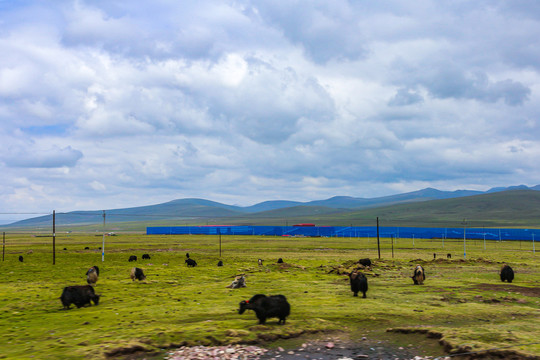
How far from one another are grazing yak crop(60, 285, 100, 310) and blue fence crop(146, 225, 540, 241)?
81.9 metres

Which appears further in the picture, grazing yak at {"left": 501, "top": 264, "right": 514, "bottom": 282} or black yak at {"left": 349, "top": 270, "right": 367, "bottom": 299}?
grazing yak at {"left": 501, "top": 264, "right": 514, "bottom": 282}

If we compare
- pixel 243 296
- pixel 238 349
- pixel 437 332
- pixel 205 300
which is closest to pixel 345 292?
pixel 243 296

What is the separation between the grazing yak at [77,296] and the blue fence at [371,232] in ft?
269

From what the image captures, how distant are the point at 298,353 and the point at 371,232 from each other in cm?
12611

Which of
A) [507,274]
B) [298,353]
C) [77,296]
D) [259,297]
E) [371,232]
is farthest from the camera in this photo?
[371,232]

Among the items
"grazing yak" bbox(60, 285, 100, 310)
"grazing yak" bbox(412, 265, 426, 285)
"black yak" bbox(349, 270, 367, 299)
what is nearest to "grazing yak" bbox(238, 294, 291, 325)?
"black yak" bbox(349, 270, 367, 299)

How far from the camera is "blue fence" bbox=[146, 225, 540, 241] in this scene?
372 ft

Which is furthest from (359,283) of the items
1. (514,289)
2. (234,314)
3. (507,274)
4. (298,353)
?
(507,274)

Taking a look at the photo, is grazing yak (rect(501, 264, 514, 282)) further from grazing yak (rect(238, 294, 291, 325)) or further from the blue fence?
the blue fence

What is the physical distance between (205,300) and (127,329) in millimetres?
6925

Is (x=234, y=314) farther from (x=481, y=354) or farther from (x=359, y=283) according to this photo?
(x=481, y=354)

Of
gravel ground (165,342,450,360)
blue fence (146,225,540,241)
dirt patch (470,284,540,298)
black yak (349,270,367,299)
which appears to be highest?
black yak (349,270,367,299)

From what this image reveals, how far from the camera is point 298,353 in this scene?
1292cm

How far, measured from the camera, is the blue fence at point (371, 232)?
113312mm
